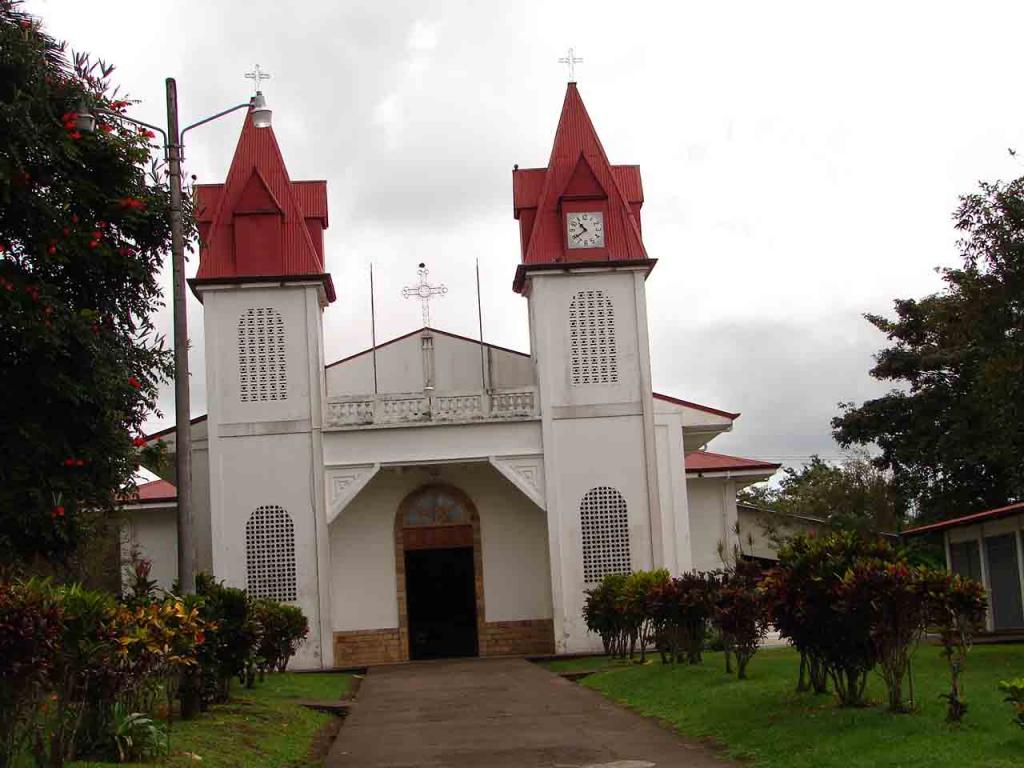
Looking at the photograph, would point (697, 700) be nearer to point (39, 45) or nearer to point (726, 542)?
point (39, 45)

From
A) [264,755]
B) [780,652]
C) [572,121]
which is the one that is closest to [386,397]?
[572,121]

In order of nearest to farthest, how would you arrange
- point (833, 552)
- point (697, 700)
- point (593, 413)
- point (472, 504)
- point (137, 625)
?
point (137, 625)
point (833, 552)
point (697, 700)
point (593, 413)
point (472, 504)

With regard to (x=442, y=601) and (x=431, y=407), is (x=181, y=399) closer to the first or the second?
(x=431, y=407)

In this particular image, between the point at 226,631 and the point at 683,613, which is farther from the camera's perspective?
the point at 683,613

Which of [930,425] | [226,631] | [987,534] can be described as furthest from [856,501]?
[226,631]

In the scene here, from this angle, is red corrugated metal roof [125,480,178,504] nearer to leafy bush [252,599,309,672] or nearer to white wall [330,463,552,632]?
white wall [330,463,552,632]

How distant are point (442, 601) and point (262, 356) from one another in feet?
22.6

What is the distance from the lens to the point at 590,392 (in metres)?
27.4

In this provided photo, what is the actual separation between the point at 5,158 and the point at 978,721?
412 inches

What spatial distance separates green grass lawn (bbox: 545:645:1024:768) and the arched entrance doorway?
36.3 feet

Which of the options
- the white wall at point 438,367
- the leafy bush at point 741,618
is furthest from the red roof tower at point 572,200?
the leafy bush at point 741,618

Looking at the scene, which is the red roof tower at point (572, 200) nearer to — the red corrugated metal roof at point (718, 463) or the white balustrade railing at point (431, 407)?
the white balustrade railing at point (431, 407)

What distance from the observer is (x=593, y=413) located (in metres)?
27.3

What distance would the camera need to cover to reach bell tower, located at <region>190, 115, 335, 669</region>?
88.0ft
